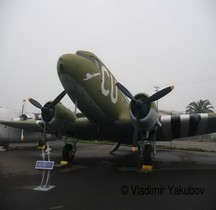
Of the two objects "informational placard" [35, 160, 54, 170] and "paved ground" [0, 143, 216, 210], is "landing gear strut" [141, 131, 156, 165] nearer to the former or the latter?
"paved ground" [0, 143, 216, 210]

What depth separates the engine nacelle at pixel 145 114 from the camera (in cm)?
1034

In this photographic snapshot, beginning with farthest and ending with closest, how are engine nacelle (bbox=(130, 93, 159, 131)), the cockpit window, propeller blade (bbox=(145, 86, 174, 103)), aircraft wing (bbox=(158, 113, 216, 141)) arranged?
1. aircraft wing (bbox=(158, 113, 216, 141))
2. the cockpit window
3. propeller blade (bbox=(145, 86, 174, 103))
4. engine nacelle (bbox=(130, 93, 159, 131))

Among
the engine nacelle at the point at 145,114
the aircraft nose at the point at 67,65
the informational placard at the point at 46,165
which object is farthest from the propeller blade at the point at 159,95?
the informational placard at the point at 46,165

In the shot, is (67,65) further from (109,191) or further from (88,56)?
(109,191)

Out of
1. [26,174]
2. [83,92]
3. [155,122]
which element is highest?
[83,92]

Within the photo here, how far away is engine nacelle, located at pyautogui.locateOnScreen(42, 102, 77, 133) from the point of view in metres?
12.8

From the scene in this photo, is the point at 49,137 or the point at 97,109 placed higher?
the point at 97,109

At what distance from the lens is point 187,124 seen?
12.1 metres

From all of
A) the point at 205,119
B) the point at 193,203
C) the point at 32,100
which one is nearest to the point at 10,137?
the point at 32,100

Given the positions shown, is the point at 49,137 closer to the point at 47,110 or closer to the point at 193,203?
the point at 47,110

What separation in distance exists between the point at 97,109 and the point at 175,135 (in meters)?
4.86

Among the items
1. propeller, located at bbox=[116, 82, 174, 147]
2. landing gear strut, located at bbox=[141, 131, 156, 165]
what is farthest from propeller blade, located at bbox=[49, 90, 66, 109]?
landing gear strut, located at bbox=[141, 131, 156, 165]

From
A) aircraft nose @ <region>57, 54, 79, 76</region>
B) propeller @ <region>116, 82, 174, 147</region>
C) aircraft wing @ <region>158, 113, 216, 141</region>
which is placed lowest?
aircraft wing @ <region>158, 113, 216, 141</region>

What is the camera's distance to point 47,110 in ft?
41.9
